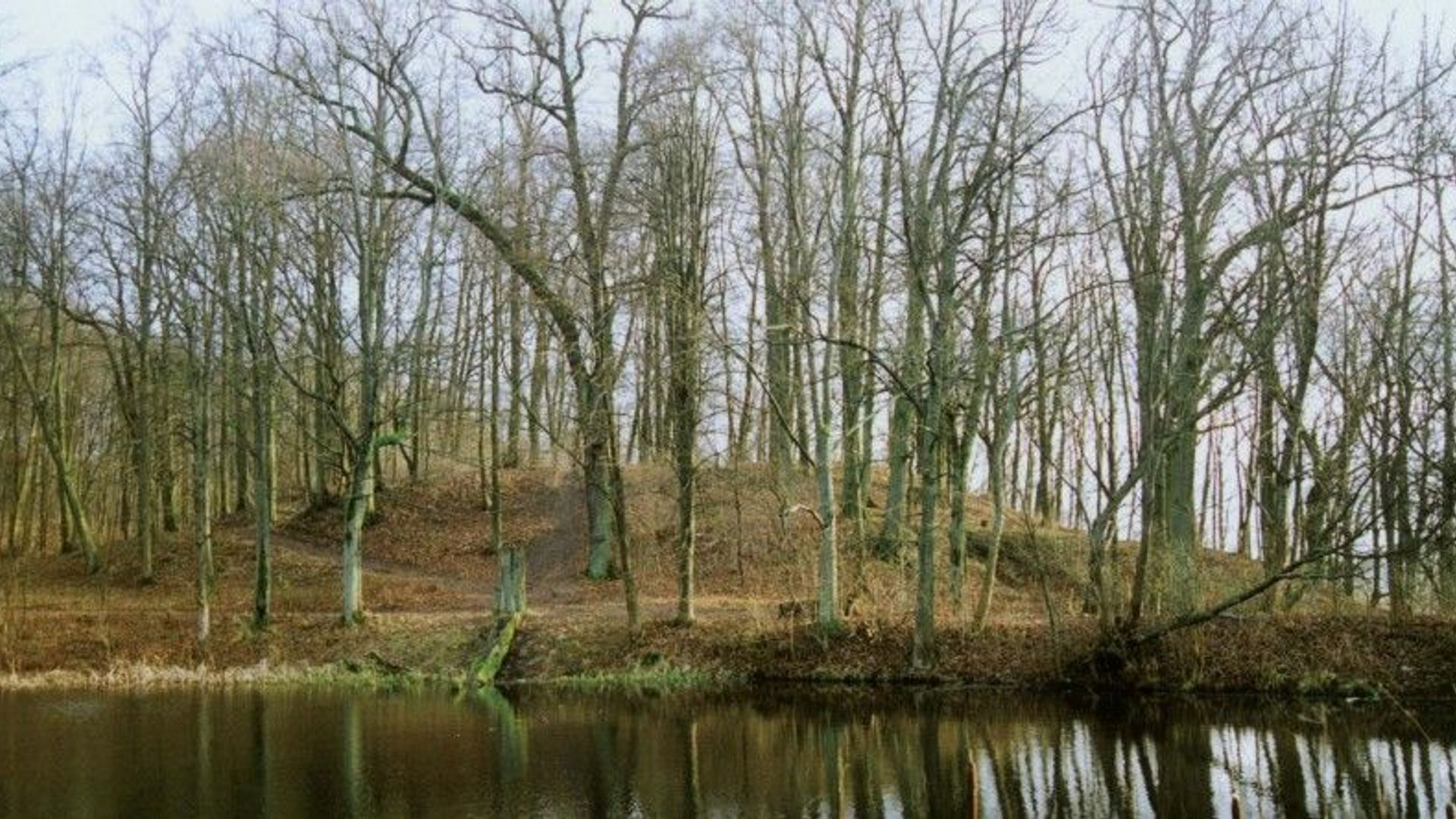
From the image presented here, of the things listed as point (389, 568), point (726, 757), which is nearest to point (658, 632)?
point (726, 757)

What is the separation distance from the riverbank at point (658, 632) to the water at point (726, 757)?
1.24 metres

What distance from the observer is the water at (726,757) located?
522 inches

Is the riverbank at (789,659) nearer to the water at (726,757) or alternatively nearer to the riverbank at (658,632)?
the riverbank at (658,632)

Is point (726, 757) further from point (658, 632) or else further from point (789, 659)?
point (658, 632)

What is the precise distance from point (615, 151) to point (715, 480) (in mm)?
11899

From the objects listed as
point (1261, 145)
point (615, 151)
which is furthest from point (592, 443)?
point (1261, 145)

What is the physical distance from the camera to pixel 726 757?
16.3 m

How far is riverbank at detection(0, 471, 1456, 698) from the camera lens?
21453 millimetres

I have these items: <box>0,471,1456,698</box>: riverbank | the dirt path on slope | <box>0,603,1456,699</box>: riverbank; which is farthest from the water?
the dirt path on slope

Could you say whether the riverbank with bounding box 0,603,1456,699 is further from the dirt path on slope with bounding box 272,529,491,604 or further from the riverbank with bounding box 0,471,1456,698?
the dirt path on slope with bounding box 272,529,491,604

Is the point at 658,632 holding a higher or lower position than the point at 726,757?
higher

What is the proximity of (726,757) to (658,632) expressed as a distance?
9336 mm

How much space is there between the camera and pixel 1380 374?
23172 mm

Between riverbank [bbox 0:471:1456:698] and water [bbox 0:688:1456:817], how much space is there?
1.24 metres
